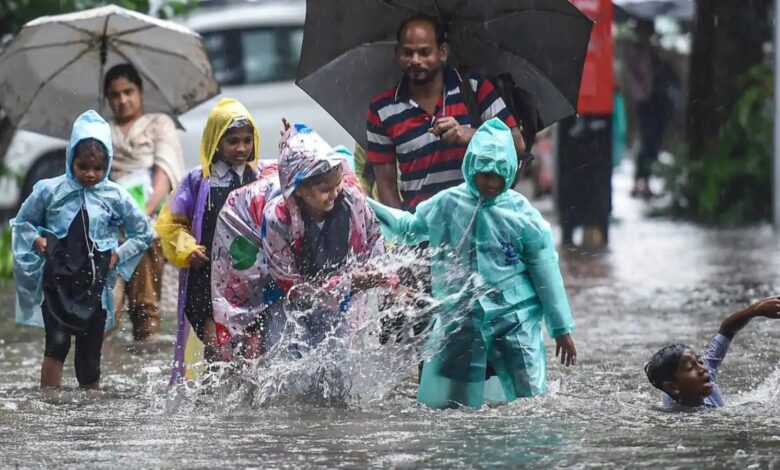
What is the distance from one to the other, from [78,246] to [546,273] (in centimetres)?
230

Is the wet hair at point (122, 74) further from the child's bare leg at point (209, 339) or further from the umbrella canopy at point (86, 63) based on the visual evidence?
the child's bare leg at point (209, 339)

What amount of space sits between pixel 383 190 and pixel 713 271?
566 cm

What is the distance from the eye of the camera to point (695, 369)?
698 centimetres

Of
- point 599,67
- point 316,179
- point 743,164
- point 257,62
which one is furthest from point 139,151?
point 743,164

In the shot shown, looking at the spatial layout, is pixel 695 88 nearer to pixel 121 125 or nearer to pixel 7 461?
pixel 121 125

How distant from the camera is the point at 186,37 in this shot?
1005 centimetres

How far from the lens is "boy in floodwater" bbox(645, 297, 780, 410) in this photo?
22.8 feet

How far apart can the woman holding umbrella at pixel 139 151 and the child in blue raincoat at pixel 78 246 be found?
4.47ft

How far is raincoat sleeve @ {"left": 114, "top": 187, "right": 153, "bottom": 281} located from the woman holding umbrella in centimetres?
A: 132

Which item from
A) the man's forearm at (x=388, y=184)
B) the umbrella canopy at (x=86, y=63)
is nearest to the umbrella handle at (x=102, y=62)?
the umbrella canopy at (x=86, y=63)

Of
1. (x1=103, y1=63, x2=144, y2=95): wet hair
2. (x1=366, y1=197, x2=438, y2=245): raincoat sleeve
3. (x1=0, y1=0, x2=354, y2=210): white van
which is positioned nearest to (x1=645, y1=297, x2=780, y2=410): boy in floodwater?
(x1=366, y1=197, x2=438, y2=245): raincoat sleeve

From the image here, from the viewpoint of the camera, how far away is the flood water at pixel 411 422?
241 inches

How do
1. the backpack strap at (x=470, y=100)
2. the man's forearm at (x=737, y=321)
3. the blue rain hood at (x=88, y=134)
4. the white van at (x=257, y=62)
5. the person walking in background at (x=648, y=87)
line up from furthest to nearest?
the person walking in background at (x=648, y=87)
the white van at (x=257, y=62)
the blue rain hood at (x=88, y=134)
the backpack strap at (x=470, y=100)
the man's forearm at (x=737, y=321)

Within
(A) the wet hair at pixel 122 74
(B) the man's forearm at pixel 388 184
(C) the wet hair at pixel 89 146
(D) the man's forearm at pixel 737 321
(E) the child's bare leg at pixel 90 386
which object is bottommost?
(E) the child's bare leg at pixel 90 386
